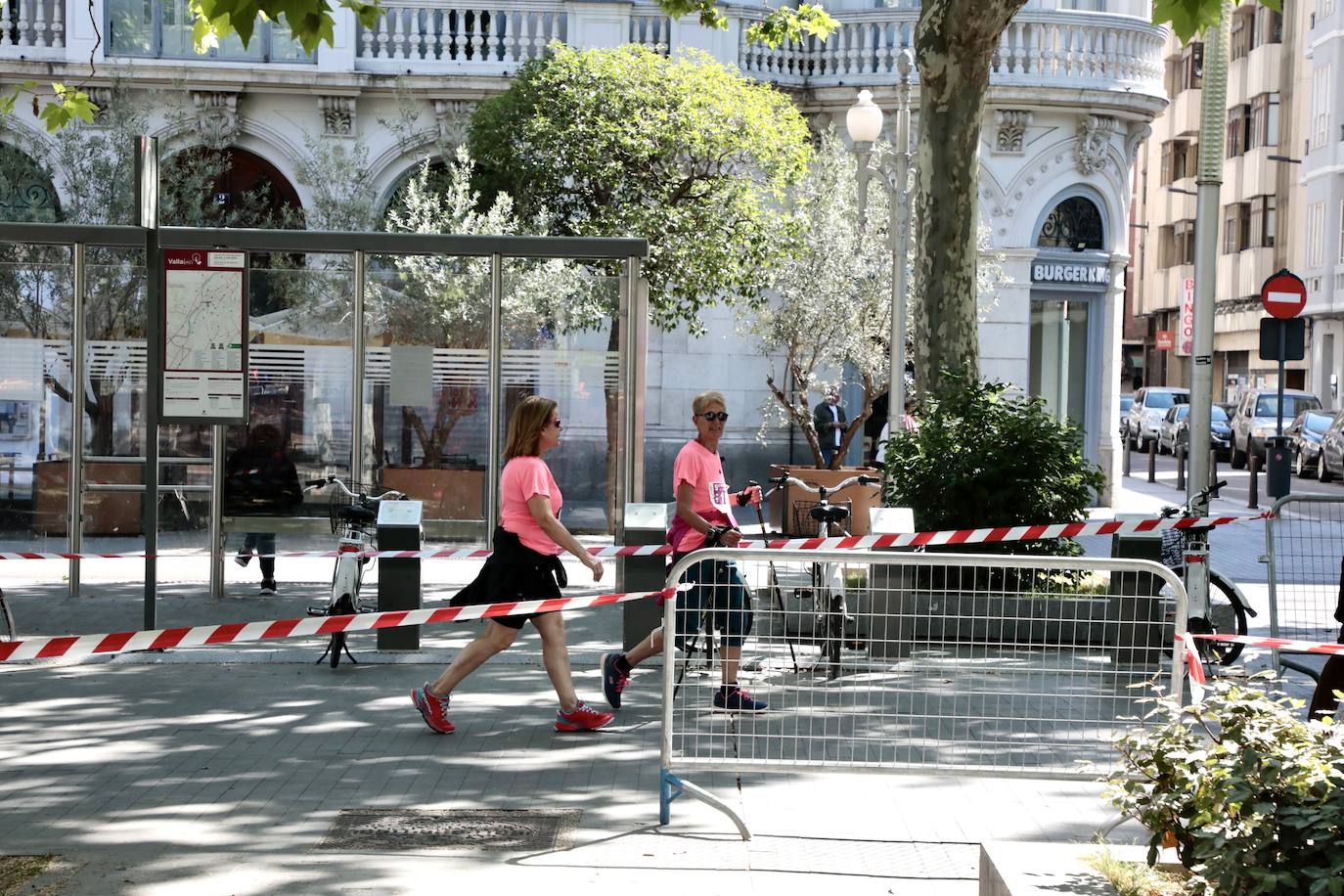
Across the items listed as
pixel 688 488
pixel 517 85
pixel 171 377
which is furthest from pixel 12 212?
pixel 688 488

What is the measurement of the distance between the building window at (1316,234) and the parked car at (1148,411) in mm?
8065

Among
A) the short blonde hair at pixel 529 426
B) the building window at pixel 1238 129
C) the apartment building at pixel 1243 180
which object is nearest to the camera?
the short blonde hair at pixel 529 426

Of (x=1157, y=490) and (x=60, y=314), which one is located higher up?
(x=60, y=314)

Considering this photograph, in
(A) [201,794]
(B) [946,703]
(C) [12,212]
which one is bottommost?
(A) [201,794]

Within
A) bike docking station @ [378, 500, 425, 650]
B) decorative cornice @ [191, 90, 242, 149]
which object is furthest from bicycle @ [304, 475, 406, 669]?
decorative cornice @ [191, 90, 242, 149]

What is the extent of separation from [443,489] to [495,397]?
33.9 inches

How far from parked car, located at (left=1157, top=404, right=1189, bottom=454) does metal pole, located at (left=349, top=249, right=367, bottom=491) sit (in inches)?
1247

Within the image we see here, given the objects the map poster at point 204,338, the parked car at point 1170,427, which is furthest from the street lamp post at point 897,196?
the parked car at point 1170,427

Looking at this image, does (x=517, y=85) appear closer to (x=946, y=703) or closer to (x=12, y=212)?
(x=12, y=212)

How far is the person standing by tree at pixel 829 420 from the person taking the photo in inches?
907

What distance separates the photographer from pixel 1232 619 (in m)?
11.2

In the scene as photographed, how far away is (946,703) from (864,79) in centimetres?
2056

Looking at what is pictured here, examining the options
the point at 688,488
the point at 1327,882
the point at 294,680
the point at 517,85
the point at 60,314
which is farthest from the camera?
the point at 517,85

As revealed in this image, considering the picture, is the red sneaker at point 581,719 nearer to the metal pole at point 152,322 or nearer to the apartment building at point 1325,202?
the metal pole at point 152,322
